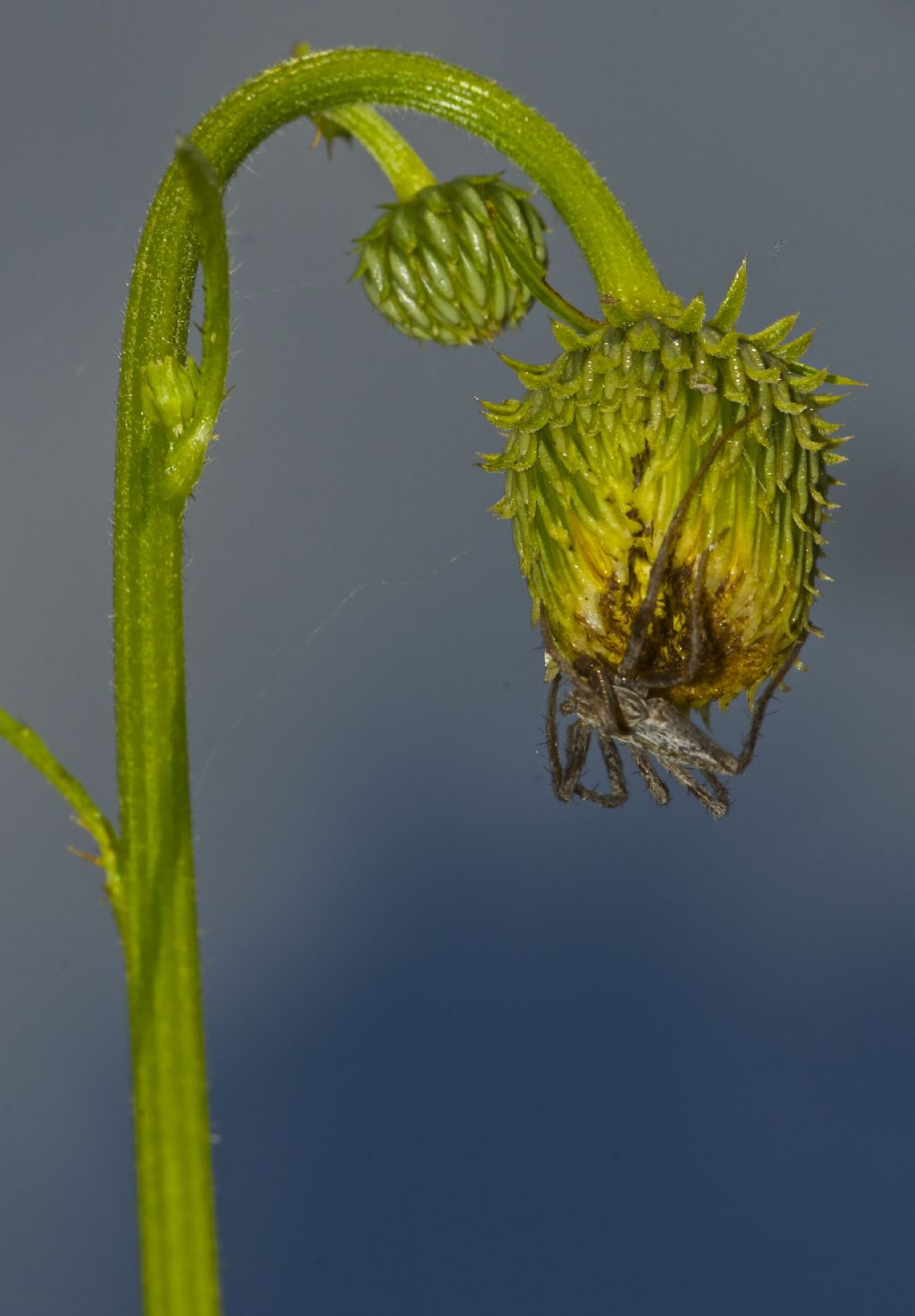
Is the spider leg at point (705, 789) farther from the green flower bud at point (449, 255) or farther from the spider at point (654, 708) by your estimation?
the green flower bud at point (449, 255)

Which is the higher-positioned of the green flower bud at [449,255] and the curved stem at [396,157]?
the curved stem at [396,157]

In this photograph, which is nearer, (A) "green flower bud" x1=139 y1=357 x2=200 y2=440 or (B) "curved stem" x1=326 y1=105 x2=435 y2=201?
(A) "green flower bud" x1=139 y1=357 x2=200 y2=440

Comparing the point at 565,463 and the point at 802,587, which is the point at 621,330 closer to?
the point at 565,463

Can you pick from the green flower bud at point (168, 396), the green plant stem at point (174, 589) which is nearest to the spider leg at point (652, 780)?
the green plant stem at point (174, 589)

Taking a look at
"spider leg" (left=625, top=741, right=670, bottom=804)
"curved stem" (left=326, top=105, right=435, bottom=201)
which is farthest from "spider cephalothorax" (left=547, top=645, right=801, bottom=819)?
"curved stem" (left=326, top=105, right=435, bottom=201)

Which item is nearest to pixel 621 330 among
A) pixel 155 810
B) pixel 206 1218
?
pixel 155 810

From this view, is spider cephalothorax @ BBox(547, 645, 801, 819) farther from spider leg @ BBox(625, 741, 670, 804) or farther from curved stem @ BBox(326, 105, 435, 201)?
curved stem @ BBox(326, 105, 435, 201)
